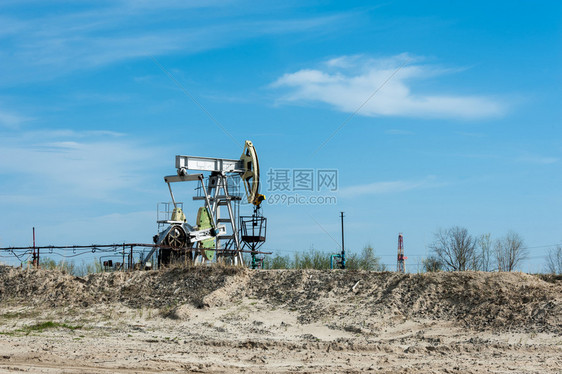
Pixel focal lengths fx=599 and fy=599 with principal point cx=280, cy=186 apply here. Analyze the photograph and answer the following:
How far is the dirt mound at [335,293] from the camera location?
1466 centimetres

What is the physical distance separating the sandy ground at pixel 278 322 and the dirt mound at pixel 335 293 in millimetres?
44

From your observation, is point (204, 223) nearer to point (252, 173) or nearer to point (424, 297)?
point (252, 173)

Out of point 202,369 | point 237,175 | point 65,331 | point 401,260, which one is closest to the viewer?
point 202,369

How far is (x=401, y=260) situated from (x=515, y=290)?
32651mm

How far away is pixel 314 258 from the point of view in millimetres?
24812

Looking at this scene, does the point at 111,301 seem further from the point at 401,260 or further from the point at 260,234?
the point at 401,260

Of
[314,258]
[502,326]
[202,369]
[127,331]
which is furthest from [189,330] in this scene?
[314,258]

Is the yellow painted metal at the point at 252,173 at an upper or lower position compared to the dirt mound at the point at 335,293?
upper

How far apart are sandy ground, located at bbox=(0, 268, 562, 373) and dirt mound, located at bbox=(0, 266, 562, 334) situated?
0.15ft

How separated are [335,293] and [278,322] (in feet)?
7.11

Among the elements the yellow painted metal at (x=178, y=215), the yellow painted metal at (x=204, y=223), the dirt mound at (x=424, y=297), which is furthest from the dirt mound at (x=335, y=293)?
the yellow painted metal at (x=204, y=223)

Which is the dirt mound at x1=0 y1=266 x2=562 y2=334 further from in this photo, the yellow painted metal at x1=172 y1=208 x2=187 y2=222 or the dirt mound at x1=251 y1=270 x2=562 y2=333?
the yellow painted metal at x1=172 y1=208 x2=187 y2=222

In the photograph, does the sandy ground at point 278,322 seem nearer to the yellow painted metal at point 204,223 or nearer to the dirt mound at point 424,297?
the dirt mound at point 424,297

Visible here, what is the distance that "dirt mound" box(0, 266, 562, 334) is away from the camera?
14.7 m
